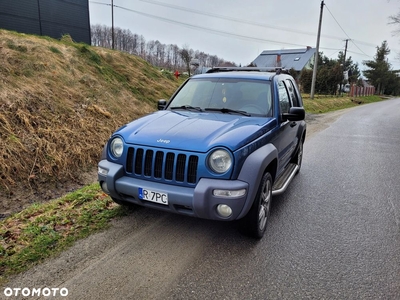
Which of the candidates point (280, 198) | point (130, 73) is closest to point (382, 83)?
point (130, 73)

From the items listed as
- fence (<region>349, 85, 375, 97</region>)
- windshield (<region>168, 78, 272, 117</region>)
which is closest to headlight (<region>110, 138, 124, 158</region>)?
windshield (<region>168, 78, 272, 117</region>)

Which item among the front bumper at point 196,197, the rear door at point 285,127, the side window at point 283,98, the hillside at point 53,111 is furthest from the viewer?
the hillside at point 53,111

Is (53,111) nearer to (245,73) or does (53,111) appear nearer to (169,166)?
(245,73)

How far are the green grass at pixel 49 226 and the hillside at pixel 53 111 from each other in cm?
75

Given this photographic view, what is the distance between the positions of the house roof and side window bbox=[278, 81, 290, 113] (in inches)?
2010

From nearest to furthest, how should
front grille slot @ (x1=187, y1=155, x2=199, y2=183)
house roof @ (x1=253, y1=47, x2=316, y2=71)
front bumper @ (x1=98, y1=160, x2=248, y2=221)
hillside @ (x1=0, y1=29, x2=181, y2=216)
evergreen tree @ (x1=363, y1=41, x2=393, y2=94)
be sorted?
front bumper @ (x1=98, y1=160, x2=248, y2=221), front grille slot @ (x1=187, y1=155, x2=199, y2=183), hillside @ (x1=0, y1=29, x2=181, y2=216), house roof @ (x1=253, y1=47, x2=316, y2=71), evergreen tree @ (x1=363, y1=41, x2=393, y2=94)

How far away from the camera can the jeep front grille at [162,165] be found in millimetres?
3031

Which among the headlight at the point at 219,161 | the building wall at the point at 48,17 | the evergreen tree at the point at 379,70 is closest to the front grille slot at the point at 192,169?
the headlight at the point at 219,161

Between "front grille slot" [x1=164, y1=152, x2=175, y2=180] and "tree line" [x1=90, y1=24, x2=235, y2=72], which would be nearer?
"front grille slot" [x1=164, y1=152, x2=175, y2=180]

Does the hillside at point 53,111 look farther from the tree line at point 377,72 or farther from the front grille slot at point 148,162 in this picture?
the tree line at point 377,72

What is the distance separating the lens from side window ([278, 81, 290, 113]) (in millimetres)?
4366

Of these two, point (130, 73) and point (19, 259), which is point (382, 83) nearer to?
point (130, 73)

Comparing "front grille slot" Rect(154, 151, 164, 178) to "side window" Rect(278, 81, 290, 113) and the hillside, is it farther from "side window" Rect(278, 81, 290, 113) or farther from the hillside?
the hillside
